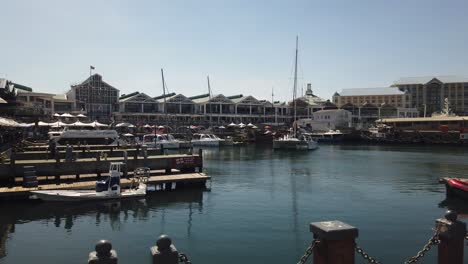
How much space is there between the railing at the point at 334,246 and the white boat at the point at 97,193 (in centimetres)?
2012

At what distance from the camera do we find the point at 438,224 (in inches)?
361

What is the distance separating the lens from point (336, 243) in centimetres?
773

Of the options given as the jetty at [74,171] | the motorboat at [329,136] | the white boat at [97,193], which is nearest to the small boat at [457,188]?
the jetty at [74,171]

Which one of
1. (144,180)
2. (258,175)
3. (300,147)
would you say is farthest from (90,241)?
(300,147)

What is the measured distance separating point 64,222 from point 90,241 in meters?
4.31

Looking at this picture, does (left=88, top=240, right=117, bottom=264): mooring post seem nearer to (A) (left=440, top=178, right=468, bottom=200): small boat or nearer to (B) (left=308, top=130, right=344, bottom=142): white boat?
(A) (left=440, top=178, right=468, bottom=200): small boat

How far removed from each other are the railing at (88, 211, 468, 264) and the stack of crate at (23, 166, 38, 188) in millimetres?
23542

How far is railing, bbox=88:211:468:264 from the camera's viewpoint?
6.90 meters

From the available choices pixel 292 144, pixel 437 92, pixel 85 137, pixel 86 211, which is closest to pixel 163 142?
pixel 292 144

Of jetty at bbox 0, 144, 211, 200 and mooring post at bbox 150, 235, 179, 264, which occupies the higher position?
mooring post at bbox 150, 235, 179, 264

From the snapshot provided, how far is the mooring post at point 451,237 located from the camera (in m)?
8.84

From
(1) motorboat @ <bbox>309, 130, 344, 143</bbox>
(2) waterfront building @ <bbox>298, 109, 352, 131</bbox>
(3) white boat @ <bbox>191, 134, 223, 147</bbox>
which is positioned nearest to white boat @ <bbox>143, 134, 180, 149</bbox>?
(3) white boat @ <bbox>191, 134, 223, 147</bbox>

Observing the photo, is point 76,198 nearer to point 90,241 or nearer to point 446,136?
point 90,241

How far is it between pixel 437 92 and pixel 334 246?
7565 inches
